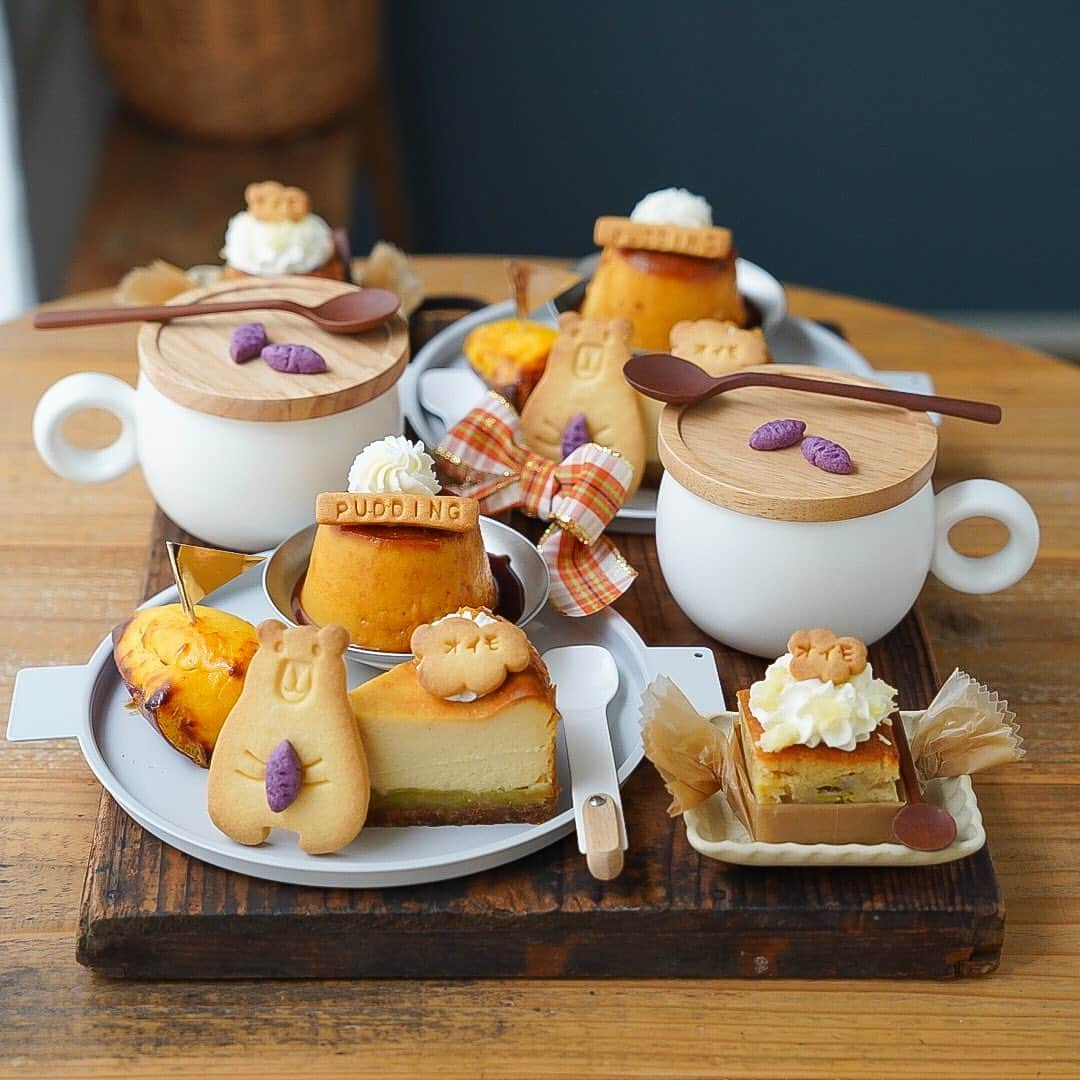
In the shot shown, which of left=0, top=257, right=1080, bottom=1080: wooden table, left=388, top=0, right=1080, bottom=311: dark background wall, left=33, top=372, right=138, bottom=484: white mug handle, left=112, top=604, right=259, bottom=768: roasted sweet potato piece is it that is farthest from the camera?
left=388, top=0, right=1080, bottom=311: dark background wall

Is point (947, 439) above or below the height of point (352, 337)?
below

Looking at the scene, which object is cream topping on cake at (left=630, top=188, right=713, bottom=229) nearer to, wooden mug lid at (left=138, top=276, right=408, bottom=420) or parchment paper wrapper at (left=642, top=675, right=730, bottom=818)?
wooden mug lid at (left=138, top=276, right=408, bottom=420)

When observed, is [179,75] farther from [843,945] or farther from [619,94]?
[843,945]

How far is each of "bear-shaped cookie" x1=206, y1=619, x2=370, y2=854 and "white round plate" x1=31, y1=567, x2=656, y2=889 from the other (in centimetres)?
2

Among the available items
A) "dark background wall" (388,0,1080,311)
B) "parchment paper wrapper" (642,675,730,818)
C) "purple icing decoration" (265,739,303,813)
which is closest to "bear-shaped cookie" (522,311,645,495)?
"parchment paper wrapper" (642,675,730,818)

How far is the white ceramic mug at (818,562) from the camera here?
38.8 inches

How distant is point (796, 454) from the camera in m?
1.01

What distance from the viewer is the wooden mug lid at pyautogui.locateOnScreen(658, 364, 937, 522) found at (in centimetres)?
97

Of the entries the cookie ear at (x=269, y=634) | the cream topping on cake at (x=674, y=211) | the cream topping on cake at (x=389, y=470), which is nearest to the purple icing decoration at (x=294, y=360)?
the cream topping on cake at (x=389, y=470)

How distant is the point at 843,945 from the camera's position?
2.78 ft

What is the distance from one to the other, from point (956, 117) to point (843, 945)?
241cm

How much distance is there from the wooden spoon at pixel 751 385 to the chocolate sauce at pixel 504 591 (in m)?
0.17

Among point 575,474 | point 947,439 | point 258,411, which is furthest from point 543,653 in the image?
point 947,439

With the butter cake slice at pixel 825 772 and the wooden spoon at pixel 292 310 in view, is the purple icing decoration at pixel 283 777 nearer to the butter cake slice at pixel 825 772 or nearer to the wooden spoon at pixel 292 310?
the butter cake slice at pixel 825 772
